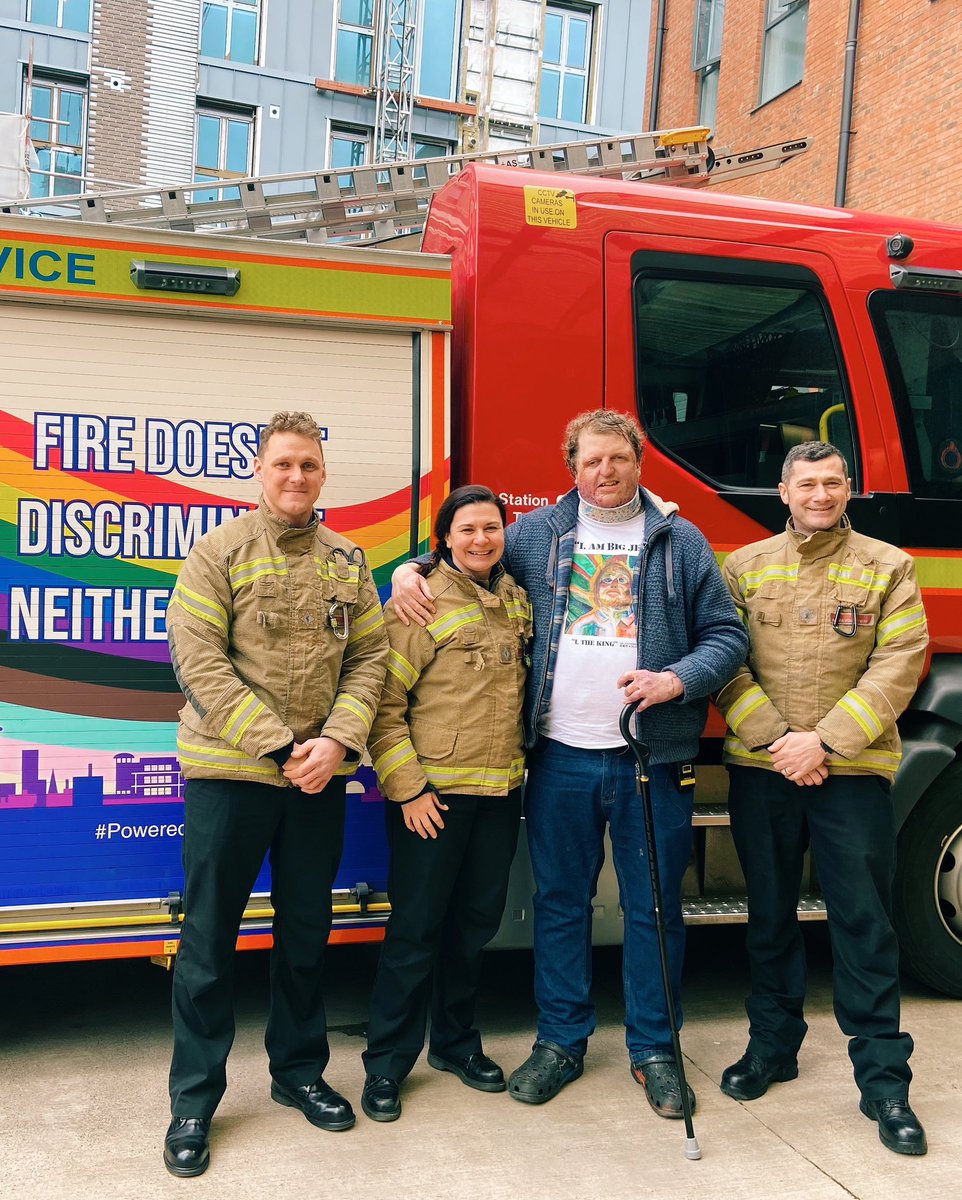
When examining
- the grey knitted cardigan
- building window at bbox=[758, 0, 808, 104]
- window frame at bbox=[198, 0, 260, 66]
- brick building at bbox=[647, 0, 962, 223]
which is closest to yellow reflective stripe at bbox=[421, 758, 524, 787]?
the grey knitted cardigan

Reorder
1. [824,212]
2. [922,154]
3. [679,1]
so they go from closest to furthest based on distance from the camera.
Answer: [824,212] < [922,154] < [679,1]

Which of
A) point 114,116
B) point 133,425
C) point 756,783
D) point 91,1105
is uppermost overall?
point 114,116

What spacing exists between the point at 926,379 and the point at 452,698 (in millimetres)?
2067

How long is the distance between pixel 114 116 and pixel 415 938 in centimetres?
1475

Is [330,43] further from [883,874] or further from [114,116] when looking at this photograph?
[883,874]

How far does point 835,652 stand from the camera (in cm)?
324

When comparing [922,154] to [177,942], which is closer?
[177,942]

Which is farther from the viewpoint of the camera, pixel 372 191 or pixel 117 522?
pixel 372 191

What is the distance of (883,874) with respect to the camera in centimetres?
324

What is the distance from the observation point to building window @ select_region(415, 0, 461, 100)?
1702 centimetres

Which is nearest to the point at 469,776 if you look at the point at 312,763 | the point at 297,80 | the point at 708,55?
the point at 312,763

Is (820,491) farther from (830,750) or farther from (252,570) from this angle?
(252,570)

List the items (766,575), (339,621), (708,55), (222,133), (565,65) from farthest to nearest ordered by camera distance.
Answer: (565,65) < (222,133) < (708,55) < (766,575) < (339,621)

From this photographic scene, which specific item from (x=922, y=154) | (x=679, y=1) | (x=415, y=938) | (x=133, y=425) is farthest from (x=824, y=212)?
(x=679, y=1)
